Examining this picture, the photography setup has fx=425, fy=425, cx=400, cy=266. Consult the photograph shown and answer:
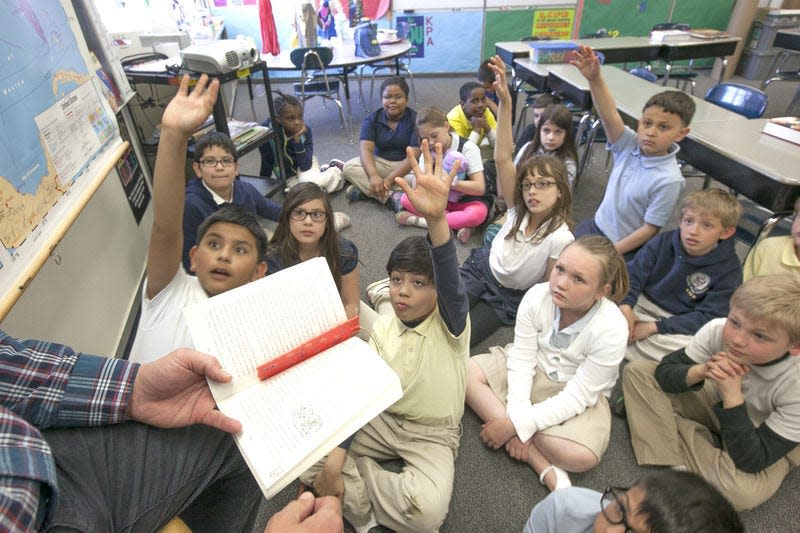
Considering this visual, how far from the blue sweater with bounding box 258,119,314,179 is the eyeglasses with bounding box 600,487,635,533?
9.66 ft

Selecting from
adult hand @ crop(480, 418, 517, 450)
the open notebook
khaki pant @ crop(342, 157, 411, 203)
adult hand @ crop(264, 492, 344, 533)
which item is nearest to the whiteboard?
khaki pant @ crop(342, 157, 411, 203)

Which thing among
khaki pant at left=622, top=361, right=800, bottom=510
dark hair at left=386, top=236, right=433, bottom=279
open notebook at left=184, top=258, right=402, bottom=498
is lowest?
khaki pant at left=622, top=361, right=800, bottom=510

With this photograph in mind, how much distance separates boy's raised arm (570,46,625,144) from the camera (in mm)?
Result: 1954

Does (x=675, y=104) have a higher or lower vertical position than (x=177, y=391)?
higher

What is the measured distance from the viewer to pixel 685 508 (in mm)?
662

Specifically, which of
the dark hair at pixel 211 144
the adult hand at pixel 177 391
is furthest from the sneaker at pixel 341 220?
the adult hand at pixel 177 391

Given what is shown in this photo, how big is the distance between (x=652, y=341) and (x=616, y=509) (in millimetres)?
1117

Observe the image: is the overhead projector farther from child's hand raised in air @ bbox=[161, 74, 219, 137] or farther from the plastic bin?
the plastic bin

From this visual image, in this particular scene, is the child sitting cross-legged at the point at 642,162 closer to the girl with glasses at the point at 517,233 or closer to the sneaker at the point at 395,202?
the girl with glasses at the point at 517,233

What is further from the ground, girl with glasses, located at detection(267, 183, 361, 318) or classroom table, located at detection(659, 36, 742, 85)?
classroom table, located at detection(659, 36, 742, 85)

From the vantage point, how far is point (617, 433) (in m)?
1.54

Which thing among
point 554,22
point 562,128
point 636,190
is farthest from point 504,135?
point 554,22

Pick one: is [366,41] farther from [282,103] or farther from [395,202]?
[395,202]

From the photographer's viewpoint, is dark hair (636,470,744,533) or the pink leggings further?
the pink leggings
